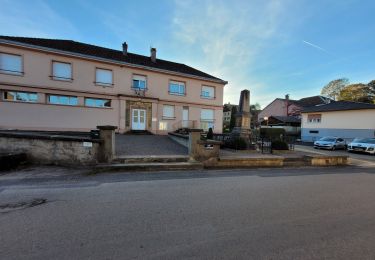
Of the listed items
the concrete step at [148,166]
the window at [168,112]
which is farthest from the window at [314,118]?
the concrete step at [148,166]

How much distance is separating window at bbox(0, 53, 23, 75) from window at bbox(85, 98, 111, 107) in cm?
508

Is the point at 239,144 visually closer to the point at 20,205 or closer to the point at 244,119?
the point at 244,119

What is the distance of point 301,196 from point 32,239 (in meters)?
5.58

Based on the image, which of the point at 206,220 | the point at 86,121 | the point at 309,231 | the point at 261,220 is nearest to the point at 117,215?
the point at 206,220

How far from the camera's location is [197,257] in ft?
7.67

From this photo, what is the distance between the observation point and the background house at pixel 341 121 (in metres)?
20.9

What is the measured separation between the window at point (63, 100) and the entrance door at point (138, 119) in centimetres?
501

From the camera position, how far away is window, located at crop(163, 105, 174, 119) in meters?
19.8

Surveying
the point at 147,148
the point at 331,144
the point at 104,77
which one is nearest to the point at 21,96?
the point at 104,77

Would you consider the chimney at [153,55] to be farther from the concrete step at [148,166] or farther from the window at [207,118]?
the concrete step at [148,166]

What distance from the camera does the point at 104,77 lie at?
56.4 ft

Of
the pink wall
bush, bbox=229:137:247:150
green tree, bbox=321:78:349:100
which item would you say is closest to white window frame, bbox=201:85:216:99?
the pink wall

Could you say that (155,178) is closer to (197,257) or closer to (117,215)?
(117,215)

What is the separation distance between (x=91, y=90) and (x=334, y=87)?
55.5 m
